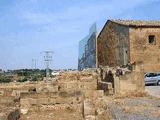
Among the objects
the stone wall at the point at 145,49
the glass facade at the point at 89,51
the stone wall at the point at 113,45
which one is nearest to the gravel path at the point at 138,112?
the stone wall at the point at 145,49

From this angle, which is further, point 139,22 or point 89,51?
point 89,51

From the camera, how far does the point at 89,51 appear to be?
2029 inches

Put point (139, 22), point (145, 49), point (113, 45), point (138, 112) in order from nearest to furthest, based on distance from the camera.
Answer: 1. point (138, 112)
2. point (145, 49)
3. point (139, 22)
4. point (113, 45)

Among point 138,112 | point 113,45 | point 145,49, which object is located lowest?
point 138,112

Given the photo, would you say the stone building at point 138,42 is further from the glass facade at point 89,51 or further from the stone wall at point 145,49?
the glass facade at point 89,51

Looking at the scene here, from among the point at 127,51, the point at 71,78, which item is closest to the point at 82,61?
the point at 127,51

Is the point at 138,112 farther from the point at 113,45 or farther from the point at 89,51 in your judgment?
the point at 89,51

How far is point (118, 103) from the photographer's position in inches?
855

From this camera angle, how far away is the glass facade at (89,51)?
164ft

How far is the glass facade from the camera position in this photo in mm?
49969

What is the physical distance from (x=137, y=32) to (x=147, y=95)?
57.6 ft

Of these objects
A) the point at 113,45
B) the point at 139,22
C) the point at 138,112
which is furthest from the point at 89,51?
the point at 138,112

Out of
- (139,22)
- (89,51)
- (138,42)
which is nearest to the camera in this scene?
(138,42)

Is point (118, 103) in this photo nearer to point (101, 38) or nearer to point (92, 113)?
point (92, 113)
